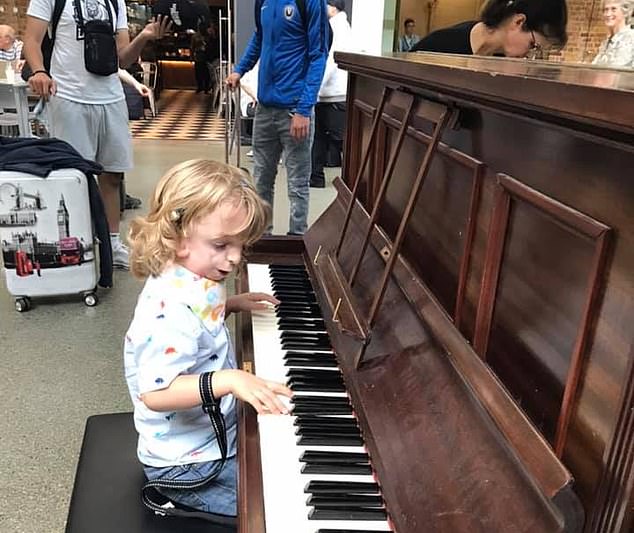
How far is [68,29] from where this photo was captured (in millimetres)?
2988

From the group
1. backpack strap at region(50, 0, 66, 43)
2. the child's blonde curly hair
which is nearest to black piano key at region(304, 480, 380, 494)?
the child's blonde curly hair

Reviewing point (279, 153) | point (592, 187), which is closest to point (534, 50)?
point (592, 187)

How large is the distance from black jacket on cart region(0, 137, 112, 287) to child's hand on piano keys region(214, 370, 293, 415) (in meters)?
2.03

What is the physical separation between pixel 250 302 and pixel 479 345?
2.33 feet

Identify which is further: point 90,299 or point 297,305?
point 90,299

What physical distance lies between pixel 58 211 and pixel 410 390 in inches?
90.0

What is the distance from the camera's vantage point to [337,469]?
0.96m

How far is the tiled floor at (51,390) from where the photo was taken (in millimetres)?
1792

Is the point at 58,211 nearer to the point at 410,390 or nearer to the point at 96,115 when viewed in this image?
the point at 96,115

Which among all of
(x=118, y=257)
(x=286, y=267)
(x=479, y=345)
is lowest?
(x=118, y=257)

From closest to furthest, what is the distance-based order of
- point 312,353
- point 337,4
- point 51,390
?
point 312,353 < point 51,390 < point 337,4

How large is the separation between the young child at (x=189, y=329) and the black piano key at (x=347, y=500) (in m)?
0.24

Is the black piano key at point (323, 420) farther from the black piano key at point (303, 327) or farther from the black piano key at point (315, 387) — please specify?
the black piano key at point (303, 327)

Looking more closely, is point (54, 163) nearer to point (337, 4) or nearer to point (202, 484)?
point (202, 484)
